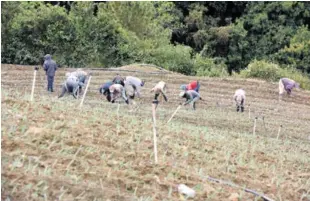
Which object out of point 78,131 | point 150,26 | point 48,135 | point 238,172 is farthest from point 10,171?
point 150,26

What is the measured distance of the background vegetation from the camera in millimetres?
29500

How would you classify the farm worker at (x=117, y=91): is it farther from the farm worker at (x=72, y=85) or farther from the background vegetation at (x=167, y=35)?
the background vegetation at (x=167, y=35)

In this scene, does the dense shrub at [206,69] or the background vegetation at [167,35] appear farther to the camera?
the dense shrub at [206,69]

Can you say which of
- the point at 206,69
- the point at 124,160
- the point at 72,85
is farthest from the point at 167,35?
the point at 124,160

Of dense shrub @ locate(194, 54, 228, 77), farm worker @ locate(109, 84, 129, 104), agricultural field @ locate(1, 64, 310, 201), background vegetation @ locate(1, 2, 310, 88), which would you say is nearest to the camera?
agricultural field @ locate(1, 64, 310, 201)

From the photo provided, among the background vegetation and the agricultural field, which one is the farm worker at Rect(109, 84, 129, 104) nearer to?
the agricultural field

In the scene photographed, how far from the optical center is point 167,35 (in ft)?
116

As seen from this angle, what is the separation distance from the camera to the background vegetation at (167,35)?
29500 millimetres

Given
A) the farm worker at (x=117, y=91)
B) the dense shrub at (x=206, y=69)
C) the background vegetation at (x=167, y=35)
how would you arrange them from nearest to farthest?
the farm worker at (x=117, y=91) < the background vegetation at (x=167, y=35) < the dense shrub at (x=206, y=69)

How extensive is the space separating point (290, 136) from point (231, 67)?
979 inches

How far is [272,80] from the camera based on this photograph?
28.6m

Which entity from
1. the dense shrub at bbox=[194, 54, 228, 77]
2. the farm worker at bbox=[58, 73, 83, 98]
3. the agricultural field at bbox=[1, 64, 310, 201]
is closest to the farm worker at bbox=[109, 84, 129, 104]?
the farm worker at bbox=[58, 73, 83, 98]

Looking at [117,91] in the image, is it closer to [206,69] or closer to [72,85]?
[72,85]

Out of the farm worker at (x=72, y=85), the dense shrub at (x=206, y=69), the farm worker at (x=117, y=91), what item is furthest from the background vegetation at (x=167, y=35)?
the farm worker at (x=117, y=91)
